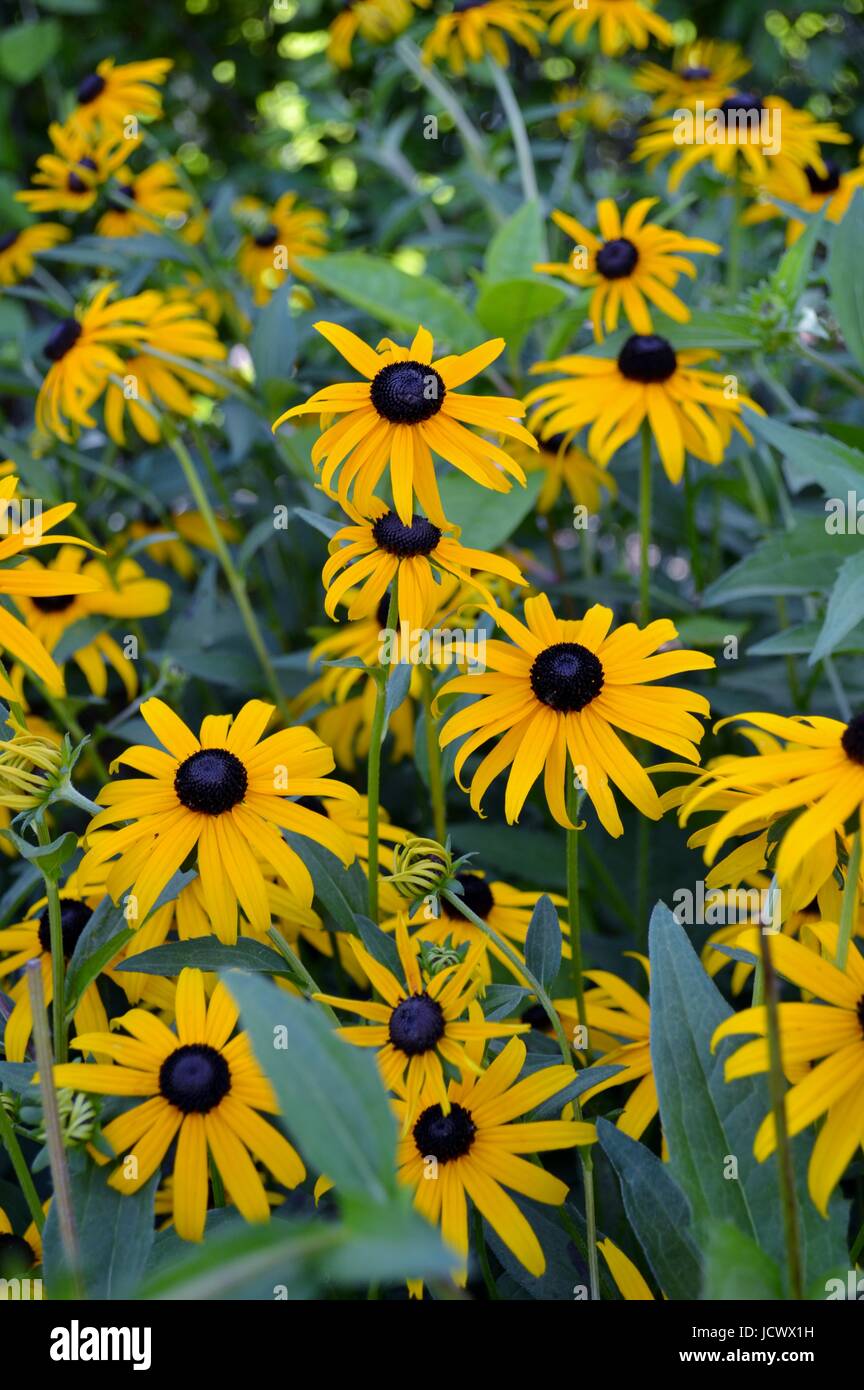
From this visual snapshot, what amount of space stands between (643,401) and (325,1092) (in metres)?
0.81

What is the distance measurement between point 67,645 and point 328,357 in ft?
2.53

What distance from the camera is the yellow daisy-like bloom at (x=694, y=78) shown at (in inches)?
70.7

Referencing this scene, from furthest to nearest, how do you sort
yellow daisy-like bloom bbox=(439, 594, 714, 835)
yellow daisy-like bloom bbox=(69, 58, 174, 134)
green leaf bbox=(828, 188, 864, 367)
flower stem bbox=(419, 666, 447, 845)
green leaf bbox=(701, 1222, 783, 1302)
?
→ 1. yellow daisy-like bloom bbox=(69, 58, 174, 134)
2. green leaf bbox=(828, 188, 864, 367)
3. flower stem bbox=(419, 666, 447, 845)
4. yellow daisy-like bloom bbox=(439, 594, 714, 835)
5. green leaf bbox=(701, 1222, 783, 1302)

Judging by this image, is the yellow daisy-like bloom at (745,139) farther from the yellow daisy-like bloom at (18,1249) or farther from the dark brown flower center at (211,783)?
the yellow daisy-like bloom at (18,1249)

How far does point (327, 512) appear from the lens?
1271mm

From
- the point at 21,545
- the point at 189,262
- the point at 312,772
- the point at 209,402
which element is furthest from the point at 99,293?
the point at 312,772

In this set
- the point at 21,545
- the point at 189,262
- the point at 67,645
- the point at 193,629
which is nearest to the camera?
the point at 21,545

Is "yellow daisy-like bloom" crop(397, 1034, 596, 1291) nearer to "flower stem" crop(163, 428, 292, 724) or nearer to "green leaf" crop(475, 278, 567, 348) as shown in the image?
"flower stem" crop(163, 428, 292, 724)

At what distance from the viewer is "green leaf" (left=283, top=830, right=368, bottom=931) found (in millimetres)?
820

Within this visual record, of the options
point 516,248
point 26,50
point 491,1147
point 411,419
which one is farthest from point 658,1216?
point 26,50

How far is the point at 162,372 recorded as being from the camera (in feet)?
4.47

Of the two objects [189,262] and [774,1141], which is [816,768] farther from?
[189,262]

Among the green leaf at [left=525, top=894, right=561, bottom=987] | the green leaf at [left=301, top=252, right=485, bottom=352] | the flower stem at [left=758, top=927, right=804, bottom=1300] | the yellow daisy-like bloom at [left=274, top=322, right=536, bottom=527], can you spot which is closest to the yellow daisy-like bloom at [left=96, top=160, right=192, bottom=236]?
the green leaf at [left=301, top=252, right=485, bottom=352]

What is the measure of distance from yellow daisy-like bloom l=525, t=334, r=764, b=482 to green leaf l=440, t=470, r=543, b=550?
62mm
